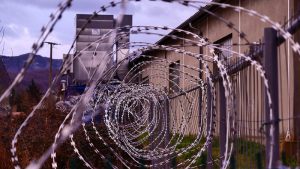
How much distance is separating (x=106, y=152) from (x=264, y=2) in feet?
17.0

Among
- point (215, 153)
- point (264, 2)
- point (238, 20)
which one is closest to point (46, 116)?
point (215, 153)

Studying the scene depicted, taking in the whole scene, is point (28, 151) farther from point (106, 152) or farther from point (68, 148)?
point (106, 152)

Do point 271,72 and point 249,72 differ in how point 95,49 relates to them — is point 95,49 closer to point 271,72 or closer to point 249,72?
point 249,72

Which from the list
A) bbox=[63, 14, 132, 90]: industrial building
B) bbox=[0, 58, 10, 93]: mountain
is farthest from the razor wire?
bbox=[0, 58, 10, 93]: mountain

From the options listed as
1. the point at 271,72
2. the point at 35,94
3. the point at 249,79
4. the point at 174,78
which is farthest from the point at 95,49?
the point at 35,94

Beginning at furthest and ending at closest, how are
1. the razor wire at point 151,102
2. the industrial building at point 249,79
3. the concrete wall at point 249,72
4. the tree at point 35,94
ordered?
the tree at point 35,94, the concrete wall at point 249,72, the industrial building at point 249,79, the razor wire at point 151,102

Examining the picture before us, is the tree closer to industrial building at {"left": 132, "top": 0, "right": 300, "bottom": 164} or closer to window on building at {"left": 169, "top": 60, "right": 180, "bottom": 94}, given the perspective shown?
industrial building at {"left": 132, "top": 0, "right": 300, "bottom": 164}

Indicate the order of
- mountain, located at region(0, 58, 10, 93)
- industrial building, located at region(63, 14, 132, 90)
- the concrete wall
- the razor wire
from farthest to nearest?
mountain, located at region(0, 58, 10, 93), the concrete wall, industrial building, located at region(63, 14, 132, 90), the razor wire

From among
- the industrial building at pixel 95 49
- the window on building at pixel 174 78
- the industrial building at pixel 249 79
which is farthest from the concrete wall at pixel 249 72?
the industrial building at pixel 95 49

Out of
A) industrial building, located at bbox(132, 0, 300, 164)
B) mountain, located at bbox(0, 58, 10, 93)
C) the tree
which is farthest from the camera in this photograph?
the tree

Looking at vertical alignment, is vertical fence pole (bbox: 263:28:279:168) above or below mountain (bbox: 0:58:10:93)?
below

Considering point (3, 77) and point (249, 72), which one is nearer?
point (249, 72)

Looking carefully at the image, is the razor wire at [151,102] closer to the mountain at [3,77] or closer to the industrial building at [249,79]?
the industrial building at [249,79]

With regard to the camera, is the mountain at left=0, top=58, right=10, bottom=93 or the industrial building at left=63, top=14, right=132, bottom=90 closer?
the industrial building at left=63, top=14, right=132, bottom=90
